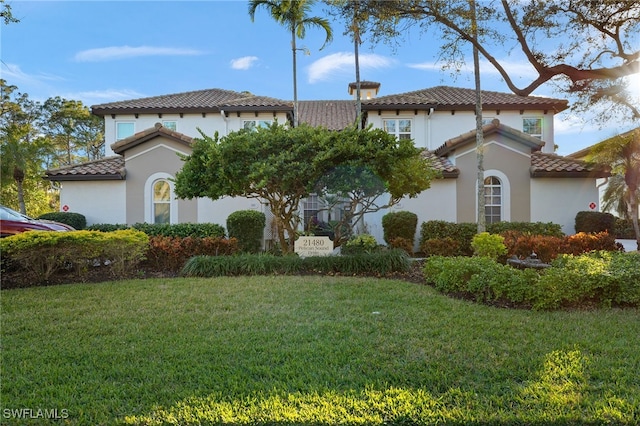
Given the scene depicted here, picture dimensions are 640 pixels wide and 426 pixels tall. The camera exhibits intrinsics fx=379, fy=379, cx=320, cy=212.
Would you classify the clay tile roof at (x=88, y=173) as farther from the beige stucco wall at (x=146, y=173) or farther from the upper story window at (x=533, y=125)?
the upper story window at (x=533, y=125)

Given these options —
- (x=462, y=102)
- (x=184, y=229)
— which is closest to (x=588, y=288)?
(x=184, y=229)

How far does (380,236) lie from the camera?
636 inches

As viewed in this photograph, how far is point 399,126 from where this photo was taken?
64.2 feet

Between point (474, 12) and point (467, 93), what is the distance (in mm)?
14148

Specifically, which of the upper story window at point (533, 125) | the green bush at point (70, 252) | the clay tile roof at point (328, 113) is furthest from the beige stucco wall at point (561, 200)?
the green bush at point (70, 252)

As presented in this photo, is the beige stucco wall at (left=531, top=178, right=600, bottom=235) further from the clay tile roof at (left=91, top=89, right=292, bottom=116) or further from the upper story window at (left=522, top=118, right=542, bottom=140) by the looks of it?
the clay tile roof at (left=91, top=89, right=292, bottom=116)

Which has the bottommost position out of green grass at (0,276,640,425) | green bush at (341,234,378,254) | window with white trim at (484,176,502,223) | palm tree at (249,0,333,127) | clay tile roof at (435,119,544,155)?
green grass at (0,276,640,425)

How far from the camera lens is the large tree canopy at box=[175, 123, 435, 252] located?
30.7ft

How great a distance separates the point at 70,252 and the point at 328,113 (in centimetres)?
1776

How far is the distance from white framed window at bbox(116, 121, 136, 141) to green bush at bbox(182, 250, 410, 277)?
46.0ft

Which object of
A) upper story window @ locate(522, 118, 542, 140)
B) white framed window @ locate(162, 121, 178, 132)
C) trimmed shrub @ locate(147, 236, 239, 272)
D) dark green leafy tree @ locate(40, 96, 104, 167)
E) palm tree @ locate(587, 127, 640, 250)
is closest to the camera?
trimmed shrub @ locate(147, 236, 239, 272)

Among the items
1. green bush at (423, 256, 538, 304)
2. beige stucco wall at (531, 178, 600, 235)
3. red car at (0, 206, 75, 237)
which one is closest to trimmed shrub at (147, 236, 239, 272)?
→ red car at (0, 206, 75, 237)

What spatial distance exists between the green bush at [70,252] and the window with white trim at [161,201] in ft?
18.4

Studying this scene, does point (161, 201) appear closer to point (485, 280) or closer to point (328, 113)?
point (328, 113)
